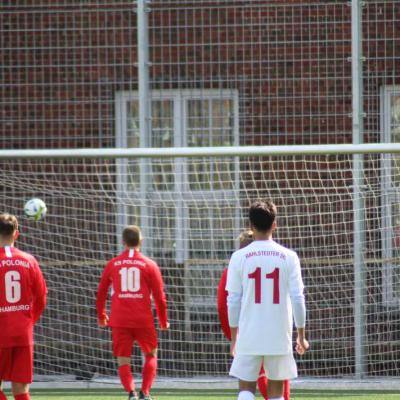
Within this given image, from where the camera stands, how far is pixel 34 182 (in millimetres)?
12859

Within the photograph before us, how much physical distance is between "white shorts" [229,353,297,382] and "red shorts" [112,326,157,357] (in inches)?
120

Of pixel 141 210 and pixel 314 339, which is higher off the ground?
pixel 141 210

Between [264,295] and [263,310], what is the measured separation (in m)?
0.09

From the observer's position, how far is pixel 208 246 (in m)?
12.0

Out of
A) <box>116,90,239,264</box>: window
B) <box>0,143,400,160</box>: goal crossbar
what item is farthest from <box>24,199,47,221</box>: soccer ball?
<box>0,143,400,160</box>: goal crossbar

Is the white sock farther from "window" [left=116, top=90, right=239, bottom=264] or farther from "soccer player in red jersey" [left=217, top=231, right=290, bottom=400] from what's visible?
"window" [left=116, top=90, right=239, bottom=264]

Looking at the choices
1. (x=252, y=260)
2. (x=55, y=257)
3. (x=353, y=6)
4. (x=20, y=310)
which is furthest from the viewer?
(x=55, y=257)

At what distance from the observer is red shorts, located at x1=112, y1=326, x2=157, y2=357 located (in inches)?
397

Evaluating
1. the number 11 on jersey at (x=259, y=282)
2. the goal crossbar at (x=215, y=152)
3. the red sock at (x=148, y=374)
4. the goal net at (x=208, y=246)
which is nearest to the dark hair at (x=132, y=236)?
the goal crossbar at (x=215, y=152)

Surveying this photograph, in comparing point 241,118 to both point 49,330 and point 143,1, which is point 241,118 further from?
point 49,330

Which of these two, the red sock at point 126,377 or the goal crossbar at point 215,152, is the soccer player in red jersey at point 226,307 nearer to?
the goal crossbar at point 215,152

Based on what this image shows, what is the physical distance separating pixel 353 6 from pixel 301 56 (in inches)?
43.9

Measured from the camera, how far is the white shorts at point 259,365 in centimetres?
709

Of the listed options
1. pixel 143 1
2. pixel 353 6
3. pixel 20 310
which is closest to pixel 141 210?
pixel 143 1
